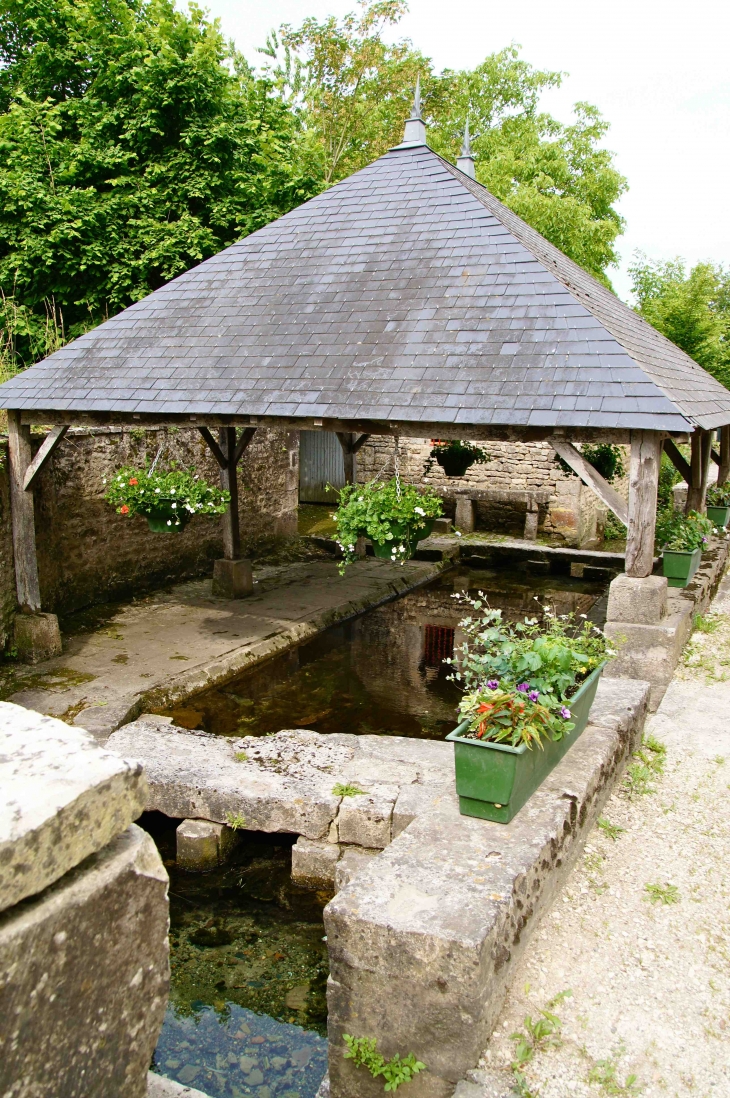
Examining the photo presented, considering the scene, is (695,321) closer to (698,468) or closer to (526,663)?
(698,468)

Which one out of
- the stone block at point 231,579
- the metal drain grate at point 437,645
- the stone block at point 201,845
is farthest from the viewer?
the stone block at point 231,579

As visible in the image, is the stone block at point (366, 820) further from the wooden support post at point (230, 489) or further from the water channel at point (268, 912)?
the wooden support post at point (230, 489)

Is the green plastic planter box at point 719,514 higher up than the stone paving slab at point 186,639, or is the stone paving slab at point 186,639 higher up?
the green plastic planter box at point 719,514

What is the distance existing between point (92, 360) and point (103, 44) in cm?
813

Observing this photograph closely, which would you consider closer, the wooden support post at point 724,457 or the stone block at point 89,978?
the stone block at point 89,978

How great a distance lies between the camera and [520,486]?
46.7ft

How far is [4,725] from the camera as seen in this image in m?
1.45

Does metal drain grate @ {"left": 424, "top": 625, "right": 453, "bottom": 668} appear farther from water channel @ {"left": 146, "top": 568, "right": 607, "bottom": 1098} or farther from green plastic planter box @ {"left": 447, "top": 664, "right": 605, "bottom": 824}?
green plastic planter box @ {"left": 447, "top": 664, "right": 605, "bottom": 824}

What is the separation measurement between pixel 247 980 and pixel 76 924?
3.10 metres

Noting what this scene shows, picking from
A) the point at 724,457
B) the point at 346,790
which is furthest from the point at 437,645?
the point at 724,457

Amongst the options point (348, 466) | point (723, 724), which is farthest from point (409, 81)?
Answer: point (723, 724)

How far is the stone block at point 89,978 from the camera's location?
3.72ft

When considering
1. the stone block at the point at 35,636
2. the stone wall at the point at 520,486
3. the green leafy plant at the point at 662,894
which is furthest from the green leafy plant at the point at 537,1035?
the stone wall at the point at 520,486

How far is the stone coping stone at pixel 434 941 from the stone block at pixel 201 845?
6.11 ft
